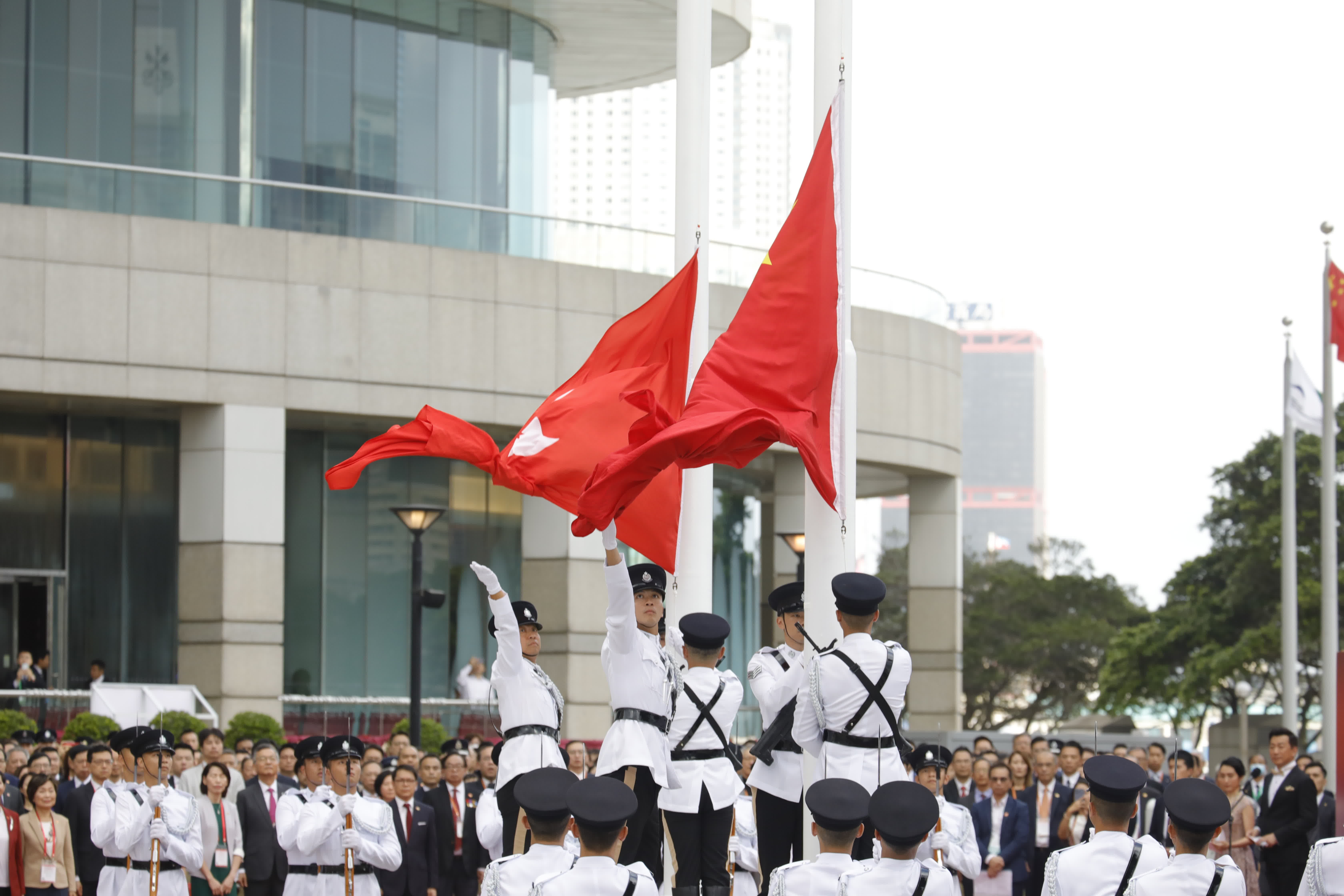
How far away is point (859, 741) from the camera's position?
9430mm

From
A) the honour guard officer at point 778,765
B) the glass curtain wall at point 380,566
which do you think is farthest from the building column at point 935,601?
the honour guard officer at point 778,765

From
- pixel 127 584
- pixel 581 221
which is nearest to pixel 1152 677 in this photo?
pixel 581 221

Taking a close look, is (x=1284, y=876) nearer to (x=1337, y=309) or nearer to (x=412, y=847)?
(x=412, y=847)

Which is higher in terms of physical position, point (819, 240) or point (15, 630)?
point (819, 240)

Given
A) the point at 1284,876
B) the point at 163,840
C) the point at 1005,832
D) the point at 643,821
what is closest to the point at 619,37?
the point at 1005,832

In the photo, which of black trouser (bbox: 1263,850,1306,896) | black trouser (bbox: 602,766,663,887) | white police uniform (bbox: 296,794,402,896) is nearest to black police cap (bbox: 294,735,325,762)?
white police uniform (bbox: 296,794,402,896)

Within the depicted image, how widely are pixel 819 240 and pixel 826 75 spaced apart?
3.57ft

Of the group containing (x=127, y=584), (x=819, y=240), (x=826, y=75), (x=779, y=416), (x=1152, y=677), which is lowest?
(x=1152, y=677)

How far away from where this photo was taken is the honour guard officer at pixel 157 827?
41.8 ft

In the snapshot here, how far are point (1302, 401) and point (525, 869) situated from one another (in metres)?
25.2

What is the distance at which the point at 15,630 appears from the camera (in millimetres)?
26266

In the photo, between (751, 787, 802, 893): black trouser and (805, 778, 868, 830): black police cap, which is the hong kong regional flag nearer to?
(751, 787, 802, 893): black trouser

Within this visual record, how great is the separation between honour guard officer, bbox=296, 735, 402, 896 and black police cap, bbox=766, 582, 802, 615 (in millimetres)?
3271

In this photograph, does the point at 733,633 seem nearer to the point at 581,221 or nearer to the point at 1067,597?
the point at 581,221
